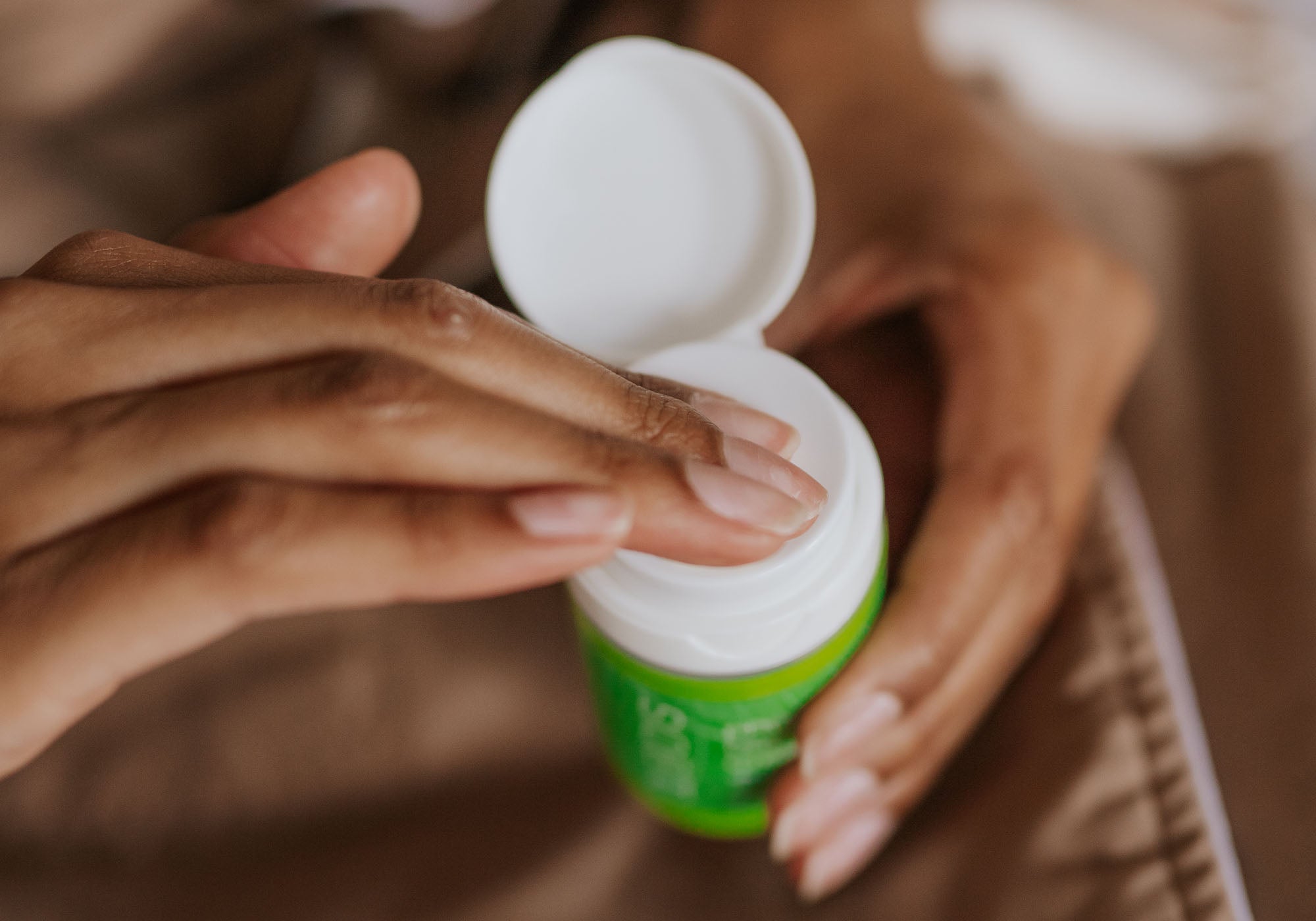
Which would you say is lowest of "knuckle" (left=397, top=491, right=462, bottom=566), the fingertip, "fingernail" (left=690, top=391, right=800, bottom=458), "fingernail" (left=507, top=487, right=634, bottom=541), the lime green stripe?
the lime green stripe

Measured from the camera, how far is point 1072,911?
0.36 meters

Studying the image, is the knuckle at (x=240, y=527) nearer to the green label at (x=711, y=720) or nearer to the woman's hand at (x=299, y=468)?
the woman's hand at (x=299, y=468)

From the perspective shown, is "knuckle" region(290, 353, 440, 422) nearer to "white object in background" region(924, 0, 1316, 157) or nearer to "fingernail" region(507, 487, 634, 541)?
"fingernail" region(507, 487, 634, 541)

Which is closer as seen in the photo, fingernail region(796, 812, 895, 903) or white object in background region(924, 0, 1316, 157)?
fingernail region(796, 812, 895, 903)

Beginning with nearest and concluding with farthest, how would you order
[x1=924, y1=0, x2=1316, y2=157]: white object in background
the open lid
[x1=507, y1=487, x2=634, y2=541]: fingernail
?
1. [x1=507, y1=487, x2=634, y2=541]: fingernail
2. the open lid
3. [x1=924, y1=0, x2=1316, y2=157]: white object in background

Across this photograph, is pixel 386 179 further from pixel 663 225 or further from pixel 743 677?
pixel 743 677

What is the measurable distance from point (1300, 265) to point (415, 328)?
1.58 ft

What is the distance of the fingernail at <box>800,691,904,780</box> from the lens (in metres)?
0.32

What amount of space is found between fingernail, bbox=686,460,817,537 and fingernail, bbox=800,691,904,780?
100 millimetres

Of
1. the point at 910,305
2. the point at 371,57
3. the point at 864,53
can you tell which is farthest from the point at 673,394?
the point at 371,57

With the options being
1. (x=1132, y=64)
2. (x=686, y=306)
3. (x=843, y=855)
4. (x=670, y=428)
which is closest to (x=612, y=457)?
(x=670, y=428)

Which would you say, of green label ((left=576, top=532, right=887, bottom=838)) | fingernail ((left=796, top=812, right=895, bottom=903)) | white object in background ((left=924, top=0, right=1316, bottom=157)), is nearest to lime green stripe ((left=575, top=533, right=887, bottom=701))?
green label ((left=576, top=532, right=887, bottom=838))

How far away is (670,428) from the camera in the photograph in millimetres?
251

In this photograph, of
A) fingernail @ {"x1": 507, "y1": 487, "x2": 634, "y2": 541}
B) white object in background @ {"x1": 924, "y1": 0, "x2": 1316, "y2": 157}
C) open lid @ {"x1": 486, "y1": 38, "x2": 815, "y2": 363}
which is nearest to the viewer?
fingernail @ {"x1": 507, "y1": 487, "x2": 634, "y2": 541}
